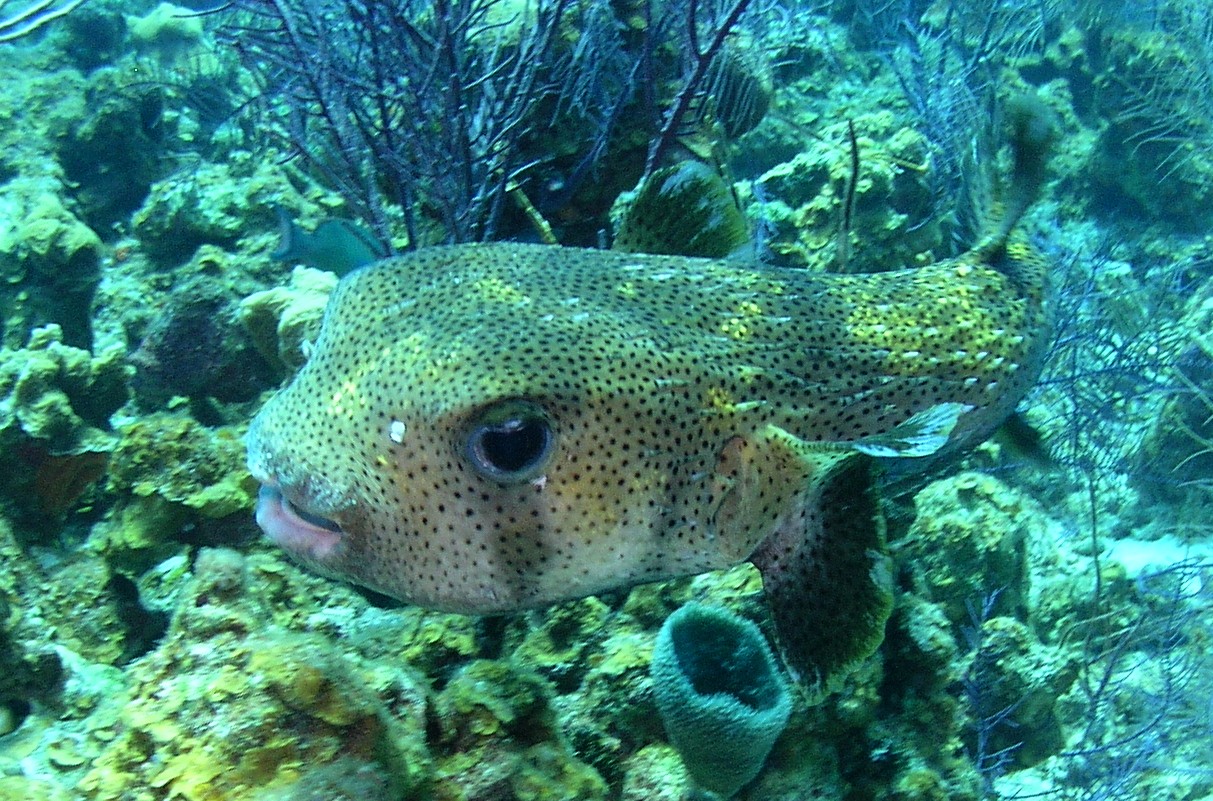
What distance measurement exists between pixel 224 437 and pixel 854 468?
10.1 ft

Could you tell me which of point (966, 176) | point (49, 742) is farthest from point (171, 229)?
point (966, 176)

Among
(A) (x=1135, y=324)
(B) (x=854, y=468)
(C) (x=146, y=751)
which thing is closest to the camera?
(C) (x=146, y=751)

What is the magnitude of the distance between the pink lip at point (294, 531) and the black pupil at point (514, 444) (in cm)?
42

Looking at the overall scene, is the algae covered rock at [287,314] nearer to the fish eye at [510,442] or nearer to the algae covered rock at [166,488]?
the algae covered rock at [166,488]

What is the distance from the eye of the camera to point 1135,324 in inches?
269

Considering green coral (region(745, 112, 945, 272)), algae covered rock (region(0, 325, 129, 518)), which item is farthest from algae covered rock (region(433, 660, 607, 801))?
green coral (region(745, 112, 945, 272))

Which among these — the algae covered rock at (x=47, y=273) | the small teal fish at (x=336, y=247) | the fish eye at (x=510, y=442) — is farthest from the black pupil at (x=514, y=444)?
the algae covered rock at (x=47, y=273)

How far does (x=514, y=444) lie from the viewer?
1700 millimetres

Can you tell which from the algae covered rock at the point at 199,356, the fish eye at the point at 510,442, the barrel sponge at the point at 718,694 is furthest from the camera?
the algae covered rock at the point at 199,356

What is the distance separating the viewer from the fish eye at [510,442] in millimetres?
1682

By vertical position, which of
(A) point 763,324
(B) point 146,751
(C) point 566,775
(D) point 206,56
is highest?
(D) point 206,56

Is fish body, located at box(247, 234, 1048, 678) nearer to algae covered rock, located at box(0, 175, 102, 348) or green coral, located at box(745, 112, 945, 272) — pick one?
green coral, located at box(745, 112, 945, 272)

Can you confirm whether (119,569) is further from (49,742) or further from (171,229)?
(171,229)

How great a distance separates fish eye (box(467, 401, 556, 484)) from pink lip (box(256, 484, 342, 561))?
396mm
